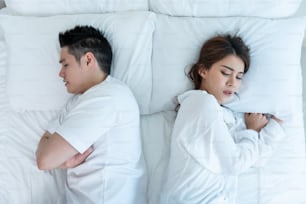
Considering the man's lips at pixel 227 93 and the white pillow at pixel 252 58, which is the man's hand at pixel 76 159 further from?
the man's lips at pixel 227 93

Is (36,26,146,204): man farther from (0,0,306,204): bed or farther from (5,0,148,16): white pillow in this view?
(5,0,148,16): white pillow

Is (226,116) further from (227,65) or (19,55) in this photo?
(19,55)

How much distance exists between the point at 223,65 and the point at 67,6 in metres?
0.60

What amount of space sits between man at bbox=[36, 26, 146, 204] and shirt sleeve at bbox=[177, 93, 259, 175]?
161mm

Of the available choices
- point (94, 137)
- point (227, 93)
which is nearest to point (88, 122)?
point (94, 137)

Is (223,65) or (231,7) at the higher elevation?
(231,7)

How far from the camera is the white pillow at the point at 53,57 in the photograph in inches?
51.0

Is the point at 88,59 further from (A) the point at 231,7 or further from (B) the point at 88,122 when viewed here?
(A) the point at 231,7

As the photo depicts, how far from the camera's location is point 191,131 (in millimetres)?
1131

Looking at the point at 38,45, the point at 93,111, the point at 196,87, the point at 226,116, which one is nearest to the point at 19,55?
the point at 38,45

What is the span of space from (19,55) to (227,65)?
2.33ft

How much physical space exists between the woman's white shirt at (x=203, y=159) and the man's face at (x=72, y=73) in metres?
0.33

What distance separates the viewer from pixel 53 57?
1.30 meters

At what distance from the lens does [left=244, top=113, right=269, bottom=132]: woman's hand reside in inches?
50.4
